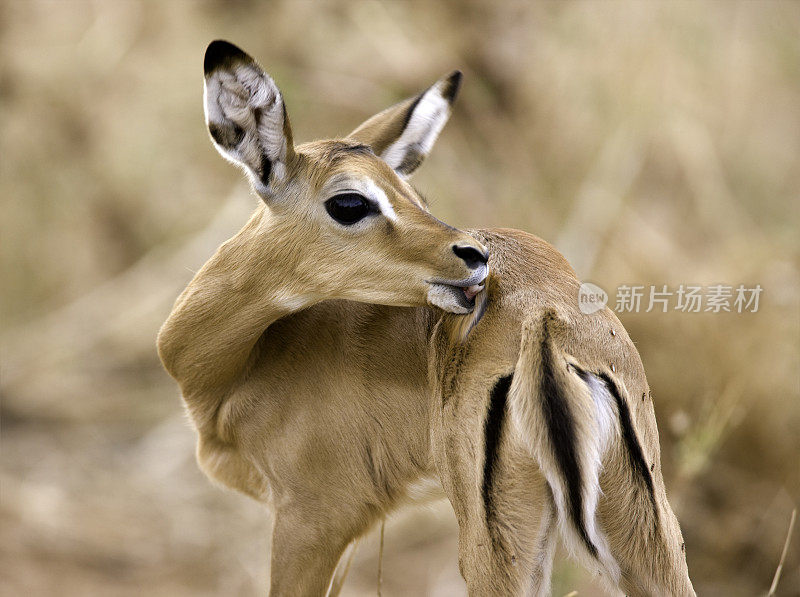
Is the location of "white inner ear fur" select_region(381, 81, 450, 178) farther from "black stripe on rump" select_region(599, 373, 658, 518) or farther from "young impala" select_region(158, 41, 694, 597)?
"black stripe on rump" select_region(599, 373, 658, 518)

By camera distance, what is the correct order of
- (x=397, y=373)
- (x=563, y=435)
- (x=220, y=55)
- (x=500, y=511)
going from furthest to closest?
(x=397, y=373) < (x=220, y=55) < (x=500, y=511) < (x=563, y=435)

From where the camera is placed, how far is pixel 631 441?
2.39 m

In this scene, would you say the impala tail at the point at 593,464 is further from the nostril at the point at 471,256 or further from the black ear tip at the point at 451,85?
the black ear tip at the point at 451,85

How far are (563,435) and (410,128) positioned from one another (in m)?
1.54

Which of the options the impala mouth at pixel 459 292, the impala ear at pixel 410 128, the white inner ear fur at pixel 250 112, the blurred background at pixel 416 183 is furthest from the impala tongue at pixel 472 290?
the blurred background at pixel 416 183

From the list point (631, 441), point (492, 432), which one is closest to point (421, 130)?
point (492, 432)

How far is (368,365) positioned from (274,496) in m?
0.57

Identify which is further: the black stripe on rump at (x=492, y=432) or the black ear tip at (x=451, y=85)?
the black ear tip at (x=451, y=85)

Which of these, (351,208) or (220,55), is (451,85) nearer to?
(351,208)

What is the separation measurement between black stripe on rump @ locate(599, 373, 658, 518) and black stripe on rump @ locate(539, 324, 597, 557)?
19cm

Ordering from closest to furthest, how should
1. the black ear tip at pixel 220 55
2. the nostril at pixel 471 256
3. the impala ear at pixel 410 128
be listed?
the nostril at pixel 471 256 < the black ear tip at pixel 220 55 < the impala ear at pixel 410 128

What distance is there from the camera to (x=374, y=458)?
310cm

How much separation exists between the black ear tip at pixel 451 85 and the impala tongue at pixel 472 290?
1102 mm

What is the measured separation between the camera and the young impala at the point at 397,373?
2.35 metres
